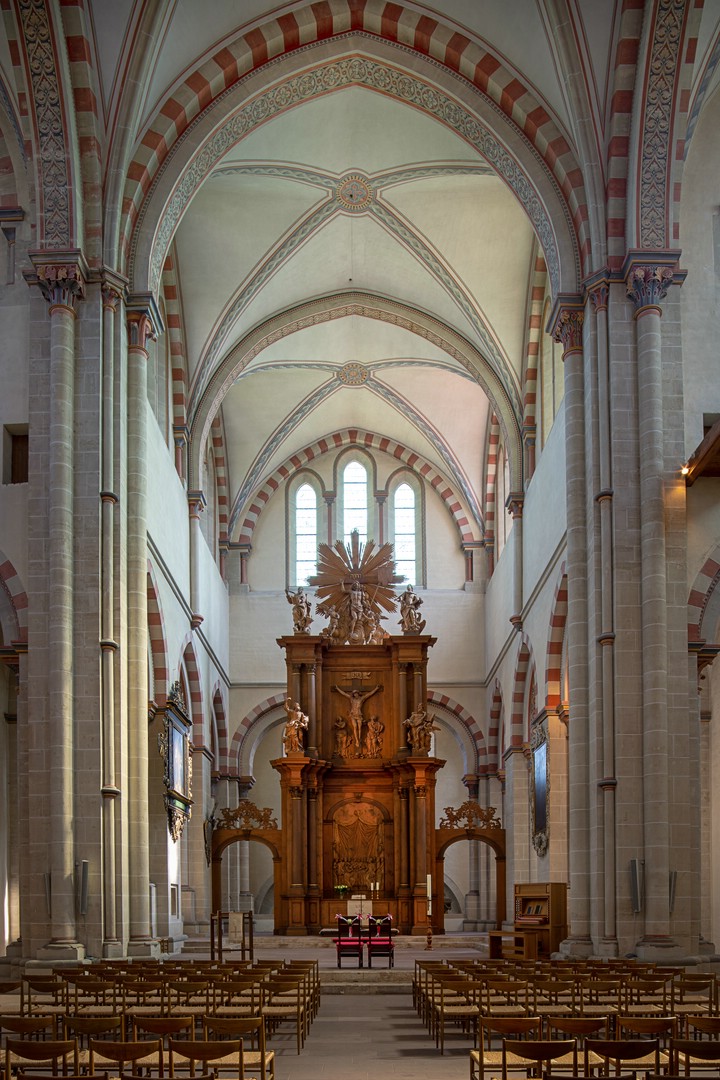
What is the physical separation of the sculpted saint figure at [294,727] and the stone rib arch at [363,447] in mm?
7842

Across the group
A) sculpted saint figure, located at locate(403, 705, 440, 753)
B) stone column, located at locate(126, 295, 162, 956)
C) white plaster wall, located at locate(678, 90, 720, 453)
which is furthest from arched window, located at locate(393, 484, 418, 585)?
white plaster wall, located at locate(678, 90, 720, 453)

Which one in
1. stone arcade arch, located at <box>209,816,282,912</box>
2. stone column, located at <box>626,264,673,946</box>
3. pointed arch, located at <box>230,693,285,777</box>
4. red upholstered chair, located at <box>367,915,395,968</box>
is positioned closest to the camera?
stone column, located at <box>626,264,673,946</box>

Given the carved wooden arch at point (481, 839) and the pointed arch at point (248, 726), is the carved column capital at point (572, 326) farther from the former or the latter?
the pointed arch at point (248, 726)

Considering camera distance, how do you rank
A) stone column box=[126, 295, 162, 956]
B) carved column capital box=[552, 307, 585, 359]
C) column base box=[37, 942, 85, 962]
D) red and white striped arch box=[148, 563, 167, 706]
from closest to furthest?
1. column base box=[37, 942, 85, 962]
2. stone column box=[126, 295, 162, 956]
3. carved column capital box=[552, 307, 585, 359]
4. red and white striped arch box=[148, 563, 167, 706]

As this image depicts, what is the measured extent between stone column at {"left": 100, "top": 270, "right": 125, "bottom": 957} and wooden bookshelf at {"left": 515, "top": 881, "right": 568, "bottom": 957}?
633 cm

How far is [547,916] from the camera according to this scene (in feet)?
71.9

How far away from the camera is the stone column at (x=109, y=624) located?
19156 millimetres

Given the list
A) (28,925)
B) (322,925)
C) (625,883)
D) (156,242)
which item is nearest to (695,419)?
(625,883)

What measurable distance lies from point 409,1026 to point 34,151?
12228 mm

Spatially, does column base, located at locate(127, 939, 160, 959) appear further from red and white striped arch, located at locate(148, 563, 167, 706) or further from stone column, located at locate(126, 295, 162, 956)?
red and white striped arch, located at locate(148, 563, 167, 706)

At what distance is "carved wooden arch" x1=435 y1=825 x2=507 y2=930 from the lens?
3030 cm

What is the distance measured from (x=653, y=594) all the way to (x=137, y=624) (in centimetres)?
713

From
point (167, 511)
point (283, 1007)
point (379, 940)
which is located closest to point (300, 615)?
point (167, 511)

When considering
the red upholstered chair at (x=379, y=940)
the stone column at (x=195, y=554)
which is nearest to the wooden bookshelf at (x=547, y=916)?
the red upholstered chair at (x=379, y=940)
